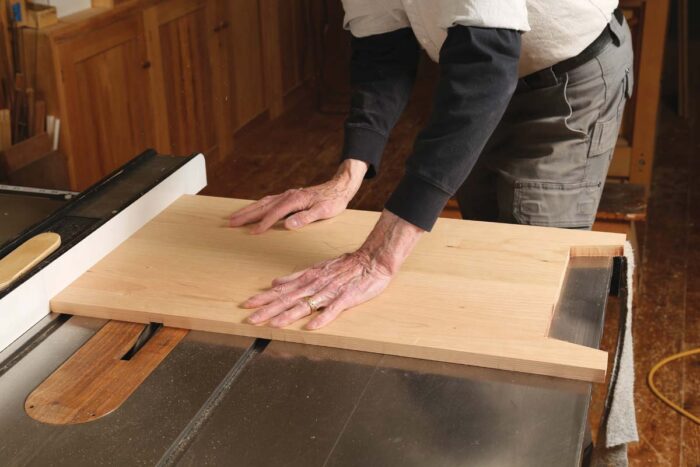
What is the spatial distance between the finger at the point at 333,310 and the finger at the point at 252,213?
12.7 inches

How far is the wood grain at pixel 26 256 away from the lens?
3.73ft

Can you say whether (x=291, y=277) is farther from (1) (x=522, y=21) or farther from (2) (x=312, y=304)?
(1) (x=522, y=21)

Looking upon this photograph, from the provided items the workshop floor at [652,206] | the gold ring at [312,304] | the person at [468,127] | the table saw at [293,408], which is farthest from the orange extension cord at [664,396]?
the gold ring at [312,304]

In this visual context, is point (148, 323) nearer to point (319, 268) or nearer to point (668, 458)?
point (319, 268)

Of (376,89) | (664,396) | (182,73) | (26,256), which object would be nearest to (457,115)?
(376,89)

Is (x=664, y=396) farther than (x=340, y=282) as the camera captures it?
Yes

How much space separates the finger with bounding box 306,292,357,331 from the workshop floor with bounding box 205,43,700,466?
4.34ft

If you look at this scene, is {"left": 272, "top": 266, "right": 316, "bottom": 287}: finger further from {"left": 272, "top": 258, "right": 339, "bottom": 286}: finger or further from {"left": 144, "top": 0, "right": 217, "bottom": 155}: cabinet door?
{"left": 144, "top": 0, "right": 217, "bottom": 155}: cabinet door

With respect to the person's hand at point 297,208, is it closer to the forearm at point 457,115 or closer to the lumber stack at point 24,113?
the forearm at point 457,115

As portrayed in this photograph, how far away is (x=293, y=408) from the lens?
3.17 feet

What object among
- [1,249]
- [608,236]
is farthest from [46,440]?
[608,236]

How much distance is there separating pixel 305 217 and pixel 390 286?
27 centimetres

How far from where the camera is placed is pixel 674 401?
2408 mm

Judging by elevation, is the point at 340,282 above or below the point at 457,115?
below
